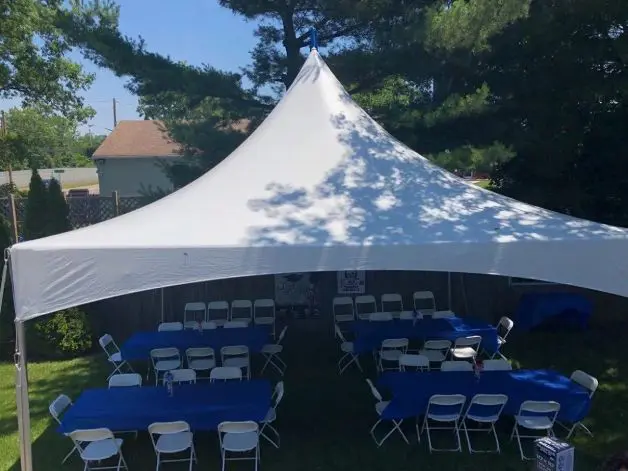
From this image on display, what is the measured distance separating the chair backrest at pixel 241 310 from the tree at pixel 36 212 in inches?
128

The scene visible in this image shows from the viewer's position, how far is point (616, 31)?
9.83 meters

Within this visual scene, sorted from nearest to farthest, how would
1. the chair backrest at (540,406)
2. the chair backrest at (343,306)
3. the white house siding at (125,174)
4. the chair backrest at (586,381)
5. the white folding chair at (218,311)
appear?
the chair backrest at (540,406), the chair backrest at (586,381), the white folding chair at (218,311), the chair backrest at (343,306), the white house siding at (125,174)

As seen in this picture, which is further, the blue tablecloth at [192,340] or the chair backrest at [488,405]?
the blue tablecloth at [192,340]

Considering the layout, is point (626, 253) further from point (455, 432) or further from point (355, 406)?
point (355, 406)

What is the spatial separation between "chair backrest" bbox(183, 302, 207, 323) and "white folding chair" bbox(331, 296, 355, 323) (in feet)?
7.22

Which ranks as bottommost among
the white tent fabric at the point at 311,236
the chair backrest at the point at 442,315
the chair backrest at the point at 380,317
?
the chair backrest at the point at 442,315

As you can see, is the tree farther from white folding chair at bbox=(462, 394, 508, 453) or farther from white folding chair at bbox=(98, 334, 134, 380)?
white folding chair at bbox=(462, 394, 508, 453)

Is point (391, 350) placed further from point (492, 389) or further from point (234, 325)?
point (234, 325)

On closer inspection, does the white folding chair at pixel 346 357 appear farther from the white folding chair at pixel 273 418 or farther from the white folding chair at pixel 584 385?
the white folding chair at pixel 584 385

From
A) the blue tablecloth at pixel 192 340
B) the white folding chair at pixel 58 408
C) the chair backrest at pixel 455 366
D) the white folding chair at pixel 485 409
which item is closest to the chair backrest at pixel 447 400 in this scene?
the white folding chair at pixel 485 409

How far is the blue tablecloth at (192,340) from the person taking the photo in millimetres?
8008

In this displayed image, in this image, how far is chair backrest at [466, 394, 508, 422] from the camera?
5770 millimetres

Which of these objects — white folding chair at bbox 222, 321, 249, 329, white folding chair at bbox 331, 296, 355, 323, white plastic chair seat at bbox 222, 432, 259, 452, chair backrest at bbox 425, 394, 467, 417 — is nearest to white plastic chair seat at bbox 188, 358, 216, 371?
white folding chair at bbox 222, 321, 249, 329

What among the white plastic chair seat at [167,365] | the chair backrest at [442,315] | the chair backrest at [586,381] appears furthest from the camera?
the chair backrest at [442,315]
